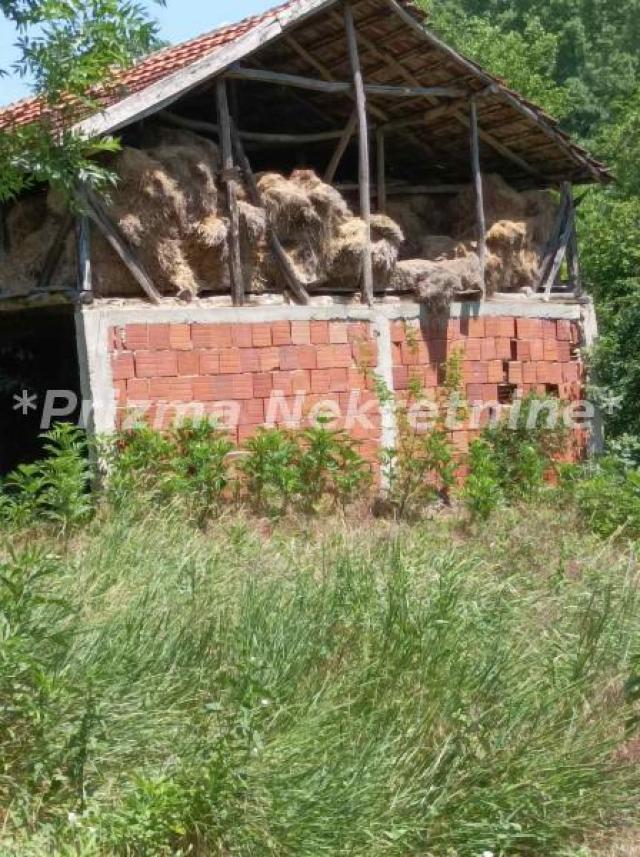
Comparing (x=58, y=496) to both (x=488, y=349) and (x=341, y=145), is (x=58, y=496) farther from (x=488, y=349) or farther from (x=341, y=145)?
(x=488, y=349)

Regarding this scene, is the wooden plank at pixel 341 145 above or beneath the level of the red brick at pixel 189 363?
above

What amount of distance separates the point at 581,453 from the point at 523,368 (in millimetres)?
1287

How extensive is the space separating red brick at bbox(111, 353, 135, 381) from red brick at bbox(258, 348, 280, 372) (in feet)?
4.42

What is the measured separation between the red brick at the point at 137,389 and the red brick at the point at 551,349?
5.09m

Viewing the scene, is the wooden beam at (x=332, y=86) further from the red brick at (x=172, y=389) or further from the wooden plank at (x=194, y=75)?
the red brick at (x=172, y=389)

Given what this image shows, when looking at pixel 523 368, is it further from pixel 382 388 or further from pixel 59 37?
pixel 59 37

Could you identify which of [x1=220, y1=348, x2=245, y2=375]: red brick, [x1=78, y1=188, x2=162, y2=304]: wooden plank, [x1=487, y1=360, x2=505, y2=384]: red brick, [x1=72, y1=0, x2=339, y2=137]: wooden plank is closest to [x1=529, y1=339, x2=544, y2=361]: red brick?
[x1=487, y1=360, x2=505, y2=384]: red brick

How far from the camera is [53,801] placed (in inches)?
206

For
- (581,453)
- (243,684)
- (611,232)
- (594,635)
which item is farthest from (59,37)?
(611,232)

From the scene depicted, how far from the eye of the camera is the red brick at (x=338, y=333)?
11.8 m

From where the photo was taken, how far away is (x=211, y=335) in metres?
11.0

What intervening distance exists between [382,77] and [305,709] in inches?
337

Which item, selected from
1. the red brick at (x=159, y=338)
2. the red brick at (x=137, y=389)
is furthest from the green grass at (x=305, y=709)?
the red brick at (x=159, y=338)

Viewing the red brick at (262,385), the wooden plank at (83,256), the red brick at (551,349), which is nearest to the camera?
the wooden plank at (83,256)
